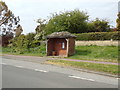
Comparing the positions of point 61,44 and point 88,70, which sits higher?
point 61,44

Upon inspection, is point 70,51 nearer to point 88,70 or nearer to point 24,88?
point 88,70

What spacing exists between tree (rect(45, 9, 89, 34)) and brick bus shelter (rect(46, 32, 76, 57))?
837cm

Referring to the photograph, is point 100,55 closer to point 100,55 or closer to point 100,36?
point 100,55

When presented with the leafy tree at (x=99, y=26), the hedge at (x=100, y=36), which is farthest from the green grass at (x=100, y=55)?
the leafy tree at (x=99, y=26)

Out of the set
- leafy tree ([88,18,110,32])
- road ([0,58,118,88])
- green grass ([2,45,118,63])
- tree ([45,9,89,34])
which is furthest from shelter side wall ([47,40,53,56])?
leafy tree ([88,18,110,32])

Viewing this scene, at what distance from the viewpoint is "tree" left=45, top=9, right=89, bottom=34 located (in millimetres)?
31031

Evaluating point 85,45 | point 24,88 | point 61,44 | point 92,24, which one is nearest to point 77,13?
point 92,24

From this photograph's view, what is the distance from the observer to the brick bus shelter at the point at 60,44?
20.7 metres

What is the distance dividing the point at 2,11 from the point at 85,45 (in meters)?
26.1

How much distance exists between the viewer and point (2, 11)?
144ft

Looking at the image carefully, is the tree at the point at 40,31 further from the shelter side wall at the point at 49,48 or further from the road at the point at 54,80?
the road at the point at 54,80

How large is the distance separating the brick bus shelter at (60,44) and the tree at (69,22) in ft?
27.5

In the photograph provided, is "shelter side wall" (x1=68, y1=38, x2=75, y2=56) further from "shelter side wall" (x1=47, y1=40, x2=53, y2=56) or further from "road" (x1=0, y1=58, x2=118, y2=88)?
"road" (x1=0, y1=58, x2=118, y2=88)

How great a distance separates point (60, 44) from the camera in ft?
72.6
